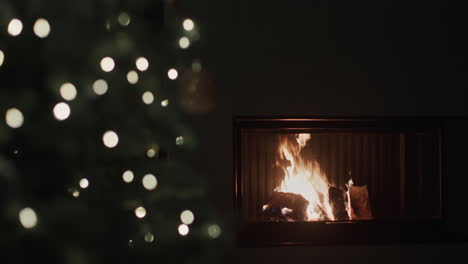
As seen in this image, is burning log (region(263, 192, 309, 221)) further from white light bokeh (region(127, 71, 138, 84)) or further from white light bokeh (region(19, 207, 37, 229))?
white light bokeh (region(19, 207, 37, 229))

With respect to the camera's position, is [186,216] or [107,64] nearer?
[107,64]

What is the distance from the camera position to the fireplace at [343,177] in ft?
5.36

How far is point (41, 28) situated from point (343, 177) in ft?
4.22

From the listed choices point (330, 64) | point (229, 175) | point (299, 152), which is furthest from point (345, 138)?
point (229, 175)

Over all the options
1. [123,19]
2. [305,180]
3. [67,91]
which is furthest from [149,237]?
[305,180]

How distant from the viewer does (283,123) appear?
1.61m

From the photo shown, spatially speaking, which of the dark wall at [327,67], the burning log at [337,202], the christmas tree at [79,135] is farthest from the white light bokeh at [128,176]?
the burning log at [337,202]

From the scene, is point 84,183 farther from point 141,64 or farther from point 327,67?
point 327,67

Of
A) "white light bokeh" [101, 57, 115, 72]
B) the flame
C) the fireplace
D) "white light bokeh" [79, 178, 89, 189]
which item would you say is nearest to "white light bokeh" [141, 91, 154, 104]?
"white light bokeh" [101, 57, 115, 72]

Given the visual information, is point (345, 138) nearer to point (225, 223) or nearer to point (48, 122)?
point (225, 223)

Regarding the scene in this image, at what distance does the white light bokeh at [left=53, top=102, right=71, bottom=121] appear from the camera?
807 mm

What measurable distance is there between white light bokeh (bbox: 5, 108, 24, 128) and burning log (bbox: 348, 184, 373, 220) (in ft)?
4.31

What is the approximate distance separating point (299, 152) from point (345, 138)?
7.7 inches

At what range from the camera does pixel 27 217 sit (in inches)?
31.0
